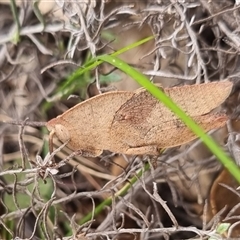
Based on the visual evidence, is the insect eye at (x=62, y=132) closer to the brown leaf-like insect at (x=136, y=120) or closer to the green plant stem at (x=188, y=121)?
the brown leaf-like insect at (x=136, y=120)

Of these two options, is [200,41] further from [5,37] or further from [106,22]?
[5,37]

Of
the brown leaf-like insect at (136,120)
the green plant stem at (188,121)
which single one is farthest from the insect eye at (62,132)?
the green plant stem at (188,121)

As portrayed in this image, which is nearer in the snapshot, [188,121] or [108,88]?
[188,121]

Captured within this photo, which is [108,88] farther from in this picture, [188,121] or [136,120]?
[188,121]

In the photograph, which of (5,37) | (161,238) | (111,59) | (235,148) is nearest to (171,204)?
(161,238)

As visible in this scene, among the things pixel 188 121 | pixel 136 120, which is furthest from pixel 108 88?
pixel 188 121

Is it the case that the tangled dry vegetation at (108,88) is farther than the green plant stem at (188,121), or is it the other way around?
the tangled dry vegetation at (108,88)
